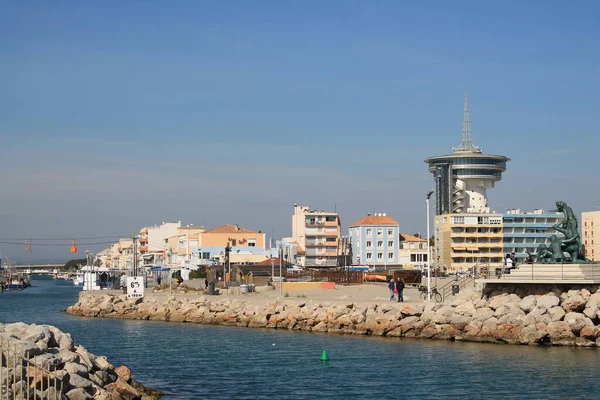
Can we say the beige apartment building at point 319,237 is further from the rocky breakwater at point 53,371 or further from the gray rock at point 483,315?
the rocky breakwater at point 53,371

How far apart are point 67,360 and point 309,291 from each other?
35.4m

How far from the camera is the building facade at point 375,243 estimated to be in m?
119

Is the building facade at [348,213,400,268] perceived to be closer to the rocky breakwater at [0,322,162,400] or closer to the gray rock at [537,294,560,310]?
the gray rock at [537,294,560,310]

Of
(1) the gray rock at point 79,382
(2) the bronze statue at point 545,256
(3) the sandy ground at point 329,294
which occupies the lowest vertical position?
(1) the gray rock at point 79,382

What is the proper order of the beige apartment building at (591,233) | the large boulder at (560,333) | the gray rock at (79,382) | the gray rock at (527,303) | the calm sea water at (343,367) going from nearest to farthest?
the gray rock at (79,382) < the calm sea water at (343,367) < the large boulder at (560,333) < the gray rock at (527,303) < the beige apartment building at (591,233)

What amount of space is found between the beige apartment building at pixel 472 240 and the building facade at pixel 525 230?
1356 mm

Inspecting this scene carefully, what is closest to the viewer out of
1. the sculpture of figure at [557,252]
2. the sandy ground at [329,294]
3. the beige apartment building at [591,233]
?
the sculpture of figure at [557,252]

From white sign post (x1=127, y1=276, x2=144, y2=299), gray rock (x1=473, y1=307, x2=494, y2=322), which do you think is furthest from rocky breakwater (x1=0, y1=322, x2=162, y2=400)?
white sign post (x1=127, y1=276, x2=144, y2=299)

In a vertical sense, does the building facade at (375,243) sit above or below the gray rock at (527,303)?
above

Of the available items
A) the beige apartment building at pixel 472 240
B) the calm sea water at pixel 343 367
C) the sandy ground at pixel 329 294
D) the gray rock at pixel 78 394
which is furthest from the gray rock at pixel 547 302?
the beige apartment building at pixel 472 240

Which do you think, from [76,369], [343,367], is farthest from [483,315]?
[76,369]

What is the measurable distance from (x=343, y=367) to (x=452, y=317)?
27.9 ft

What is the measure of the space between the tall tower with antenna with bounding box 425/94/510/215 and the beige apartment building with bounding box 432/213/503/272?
2216 cm

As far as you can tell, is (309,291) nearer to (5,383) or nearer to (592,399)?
(592,399)
